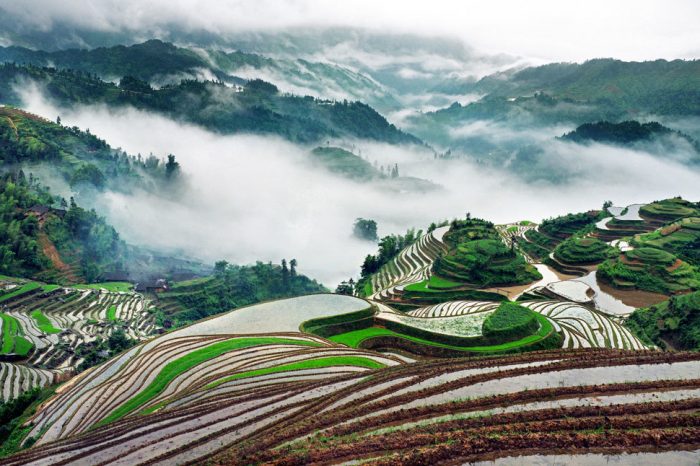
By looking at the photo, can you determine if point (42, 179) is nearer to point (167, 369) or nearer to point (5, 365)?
point (5, 365)

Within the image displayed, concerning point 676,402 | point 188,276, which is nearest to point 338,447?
point 676,402

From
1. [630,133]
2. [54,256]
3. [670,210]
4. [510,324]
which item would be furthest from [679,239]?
[630,133]

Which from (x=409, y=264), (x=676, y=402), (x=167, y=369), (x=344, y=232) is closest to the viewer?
(x=676, y=402)

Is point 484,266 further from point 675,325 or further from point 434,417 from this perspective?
point 434,417

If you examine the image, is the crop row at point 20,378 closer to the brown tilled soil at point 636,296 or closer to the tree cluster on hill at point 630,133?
the brown tilled soil at point 636,296

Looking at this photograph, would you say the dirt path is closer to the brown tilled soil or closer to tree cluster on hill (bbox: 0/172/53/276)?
tree cluster on hill (bbox: 0/172/53/276)
